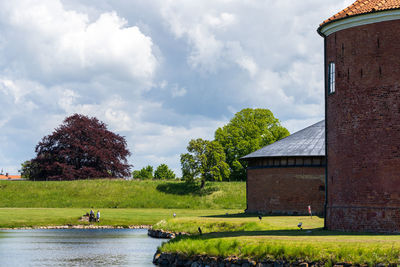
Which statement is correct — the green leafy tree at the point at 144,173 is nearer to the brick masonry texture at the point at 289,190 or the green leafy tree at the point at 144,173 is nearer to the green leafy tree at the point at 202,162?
the green leafy tree at the point at 202,162

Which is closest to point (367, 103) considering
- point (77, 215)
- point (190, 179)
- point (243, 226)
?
point (243, 226)

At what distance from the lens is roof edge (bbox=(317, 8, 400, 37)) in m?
24.6

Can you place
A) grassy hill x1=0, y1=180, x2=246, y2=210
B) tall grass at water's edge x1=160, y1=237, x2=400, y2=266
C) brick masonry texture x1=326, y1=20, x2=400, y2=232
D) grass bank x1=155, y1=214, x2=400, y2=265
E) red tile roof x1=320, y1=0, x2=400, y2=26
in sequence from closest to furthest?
tall grass at water's edge x1=160, y1=237, x2=400, y2=266 → grass bank x1=155, y1=214, x2=400, y2=265 → brick masonry texture x1=326, y1=20, x2=400, y2=232 → red tile roof x1=320, y1=0, x2=400, y2=26 → grassy hill x1=0, y1=180, x2=246, y2=210

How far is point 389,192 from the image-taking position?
80.0 feet

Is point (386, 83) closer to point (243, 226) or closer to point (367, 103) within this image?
point (367, 103)

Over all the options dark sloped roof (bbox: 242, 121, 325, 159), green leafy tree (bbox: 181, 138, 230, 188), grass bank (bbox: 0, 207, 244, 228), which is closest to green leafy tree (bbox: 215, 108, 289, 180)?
green leafy tree (bbox: 181, 138, 230, 188)

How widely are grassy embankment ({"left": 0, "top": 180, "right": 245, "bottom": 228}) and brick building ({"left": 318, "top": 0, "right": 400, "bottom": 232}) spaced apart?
34.0 m

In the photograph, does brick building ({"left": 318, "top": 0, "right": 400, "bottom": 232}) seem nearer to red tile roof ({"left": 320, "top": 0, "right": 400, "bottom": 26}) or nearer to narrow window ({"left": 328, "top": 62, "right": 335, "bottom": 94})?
red tile roof ({"left": 320, "top": 0, "right": 400, "bottom": 26})

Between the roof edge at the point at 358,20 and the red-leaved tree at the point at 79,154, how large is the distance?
5851 centimetres

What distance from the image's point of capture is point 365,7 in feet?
84.1

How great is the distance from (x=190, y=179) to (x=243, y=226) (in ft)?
126

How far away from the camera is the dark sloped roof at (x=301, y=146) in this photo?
148ft

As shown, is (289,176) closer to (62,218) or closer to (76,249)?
(62,218)

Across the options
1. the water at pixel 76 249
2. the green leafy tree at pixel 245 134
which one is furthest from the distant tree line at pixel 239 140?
the water at pixel 76 249
